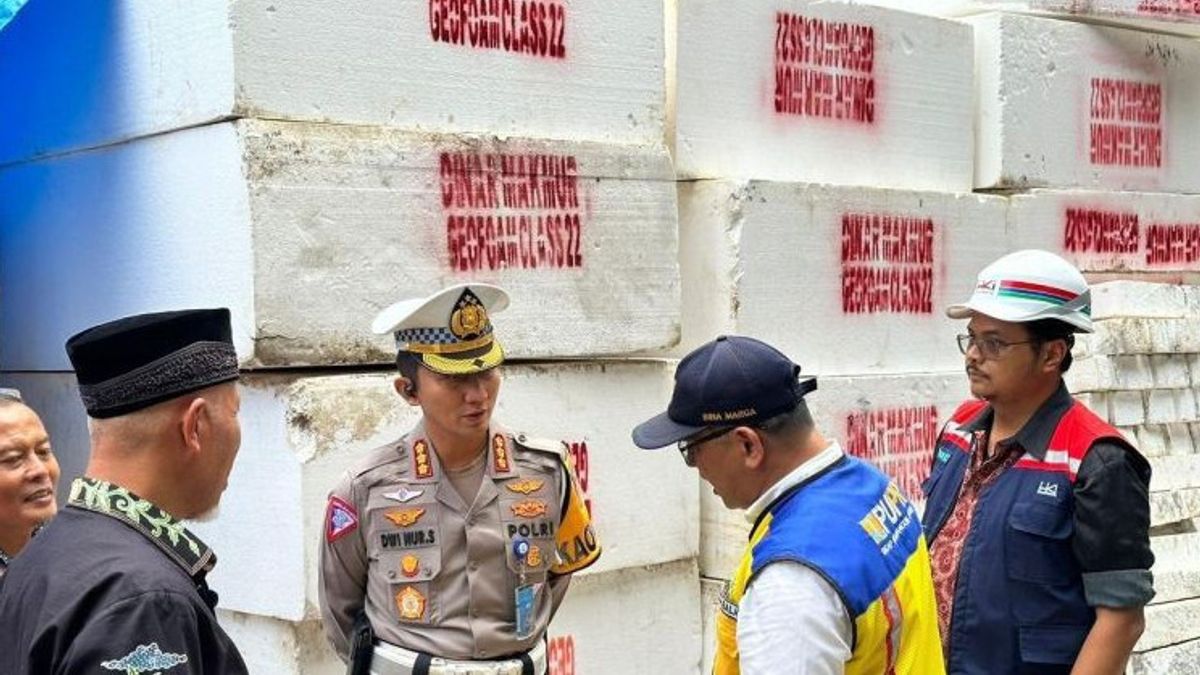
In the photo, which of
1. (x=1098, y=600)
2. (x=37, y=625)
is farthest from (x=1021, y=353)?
(x=37, y=625)

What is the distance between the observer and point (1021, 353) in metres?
3.17

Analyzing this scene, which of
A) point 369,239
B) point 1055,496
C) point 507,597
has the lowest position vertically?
point 507,597

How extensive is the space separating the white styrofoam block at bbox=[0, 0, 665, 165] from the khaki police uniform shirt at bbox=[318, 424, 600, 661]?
1.03 m

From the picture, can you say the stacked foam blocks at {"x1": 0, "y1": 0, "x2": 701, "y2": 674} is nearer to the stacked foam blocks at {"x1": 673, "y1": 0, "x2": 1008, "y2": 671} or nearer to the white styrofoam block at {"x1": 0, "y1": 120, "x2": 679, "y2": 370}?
the white styrofoam block at {"x1": 0, "y1": 120, "x2": 679, "y2": 370}

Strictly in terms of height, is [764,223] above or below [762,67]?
below

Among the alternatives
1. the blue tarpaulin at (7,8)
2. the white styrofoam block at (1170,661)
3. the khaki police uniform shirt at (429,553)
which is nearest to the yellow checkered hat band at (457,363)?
the khaki police uniform shirt at (429,553)

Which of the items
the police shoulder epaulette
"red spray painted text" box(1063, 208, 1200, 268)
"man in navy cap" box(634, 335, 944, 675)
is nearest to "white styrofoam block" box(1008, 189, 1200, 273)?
"red spray painted text" box(1063, 208, 1200, 268)

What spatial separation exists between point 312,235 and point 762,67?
1926 millimetres

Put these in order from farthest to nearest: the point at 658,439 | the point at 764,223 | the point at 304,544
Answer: the point at 764,223, the point at 304,544, the point at 658,439

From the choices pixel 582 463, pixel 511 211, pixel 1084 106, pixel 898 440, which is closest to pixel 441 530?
pixel 582 463

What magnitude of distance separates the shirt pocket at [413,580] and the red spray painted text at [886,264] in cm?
223

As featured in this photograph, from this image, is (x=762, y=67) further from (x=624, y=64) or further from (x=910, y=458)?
(x=910, y=458)

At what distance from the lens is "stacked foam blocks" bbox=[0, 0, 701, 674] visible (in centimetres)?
364

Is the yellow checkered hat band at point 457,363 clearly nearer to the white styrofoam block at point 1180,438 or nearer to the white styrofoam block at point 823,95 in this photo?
the white styrofoam block at point 823,95
